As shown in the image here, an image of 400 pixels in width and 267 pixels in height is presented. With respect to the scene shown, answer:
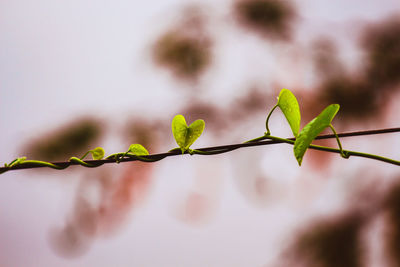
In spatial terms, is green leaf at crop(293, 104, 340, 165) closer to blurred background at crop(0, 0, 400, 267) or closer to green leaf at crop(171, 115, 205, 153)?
green leaf at crop(171, 115, 205, 153)

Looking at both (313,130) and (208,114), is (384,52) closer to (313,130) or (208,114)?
(208,114)

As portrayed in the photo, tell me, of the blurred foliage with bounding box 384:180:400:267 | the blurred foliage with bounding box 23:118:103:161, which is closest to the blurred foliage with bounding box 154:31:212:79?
the blurred foliage with bounding box 23:118:103:161

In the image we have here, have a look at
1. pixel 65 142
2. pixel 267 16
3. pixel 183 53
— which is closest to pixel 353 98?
pixel 267 16

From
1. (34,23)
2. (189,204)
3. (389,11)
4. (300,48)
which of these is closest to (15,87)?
(34,23)

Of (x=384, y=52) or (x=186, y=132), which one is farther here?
(x=384, y=52)

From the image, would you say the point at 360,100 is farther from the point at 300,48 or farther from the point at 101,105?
the point at 101,105
